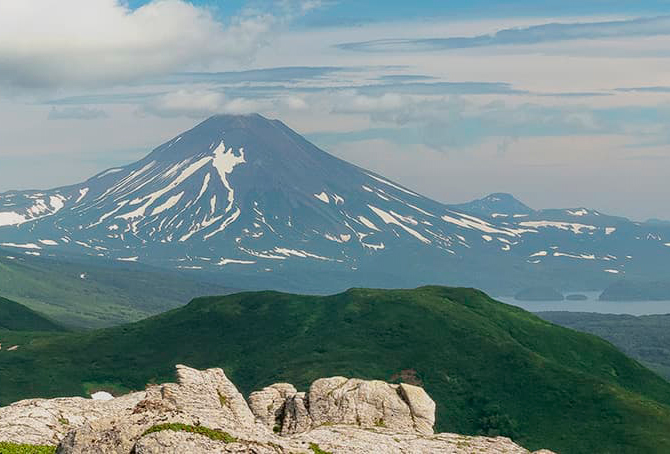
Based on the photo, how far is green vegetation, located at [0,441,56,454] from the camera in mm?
45478

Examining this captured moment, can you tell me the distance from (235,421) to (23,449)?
37.8 ft

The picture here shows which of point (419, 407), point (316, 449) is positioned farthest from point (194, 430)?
point (419, 407)

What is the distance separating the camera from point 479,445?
175ft

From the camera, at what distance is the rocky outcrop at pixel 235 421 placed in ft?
131

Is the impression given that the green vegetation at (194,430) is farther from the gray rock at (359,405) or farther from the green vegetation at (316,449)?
the gray rock at (359,405)

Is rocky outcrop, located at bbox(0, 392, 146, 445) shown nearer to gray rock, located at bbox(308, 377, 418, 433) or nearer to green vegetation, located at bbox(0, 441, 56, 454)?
green vegetation, located at bbox(0, 441, 56, 454)

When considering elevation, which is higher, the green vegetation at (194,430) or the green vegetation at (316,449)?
the green vegetation at (194,430)

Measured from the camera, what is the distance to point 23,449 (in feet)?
152

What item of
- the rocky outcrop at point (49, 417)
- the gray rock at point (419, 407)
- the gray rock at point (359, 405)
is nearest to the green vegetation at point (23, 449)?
the rocky outcrop at point (49, 417)

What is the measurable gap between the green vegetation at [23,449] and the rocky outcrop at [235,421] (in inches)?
57.9

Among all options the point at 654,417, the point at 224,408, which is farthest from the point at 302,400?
the point at 654,417

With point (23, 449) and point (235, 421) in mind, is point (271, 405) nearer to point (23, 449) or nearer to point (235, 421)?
point (235, 421)

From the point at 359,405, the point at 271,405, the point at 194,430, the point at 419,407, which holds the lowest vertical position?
the point at 271,405

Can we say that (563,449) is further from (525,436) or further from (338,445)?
(338,445)
